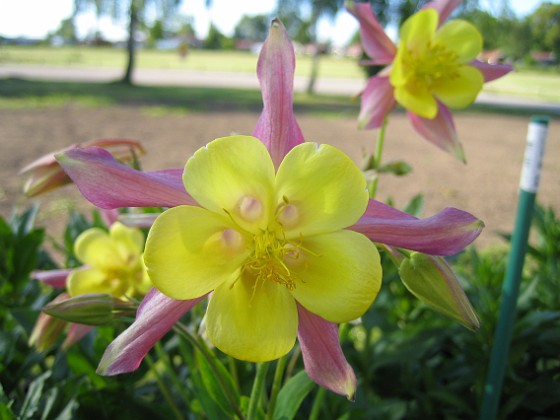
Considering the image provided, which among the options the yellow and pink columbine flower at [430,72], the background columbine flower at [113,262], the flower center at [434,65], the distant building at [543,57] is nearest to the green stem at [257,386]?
the background columbine flower at [113,262]

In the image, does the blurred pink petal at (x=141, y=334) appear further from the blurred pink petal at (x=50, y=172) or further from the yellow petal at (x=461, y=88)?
the yellow petal at (x=461, y=88)

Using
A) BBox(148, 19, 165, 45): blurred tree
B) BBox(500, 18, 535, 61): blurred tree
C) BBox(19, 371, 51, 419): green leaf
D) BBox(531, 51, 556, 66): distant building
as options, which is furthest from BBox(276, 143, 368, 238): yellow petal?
→ BBox(148, 19, 165, 45): blurred tree

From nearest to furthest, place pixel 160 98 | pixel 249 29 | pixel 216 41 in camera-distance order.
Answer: pixel 160 98
pixel 216 41
pixel 249 29

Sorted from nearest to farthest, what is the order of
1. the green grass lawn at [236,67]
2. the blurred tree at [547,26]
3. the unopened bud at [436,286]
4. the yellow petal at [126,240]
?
the unopened bud at [436,286] → the yellow petal at [126,240] → the green grass lawn at [236,67] → the blurred tree at [547,26]

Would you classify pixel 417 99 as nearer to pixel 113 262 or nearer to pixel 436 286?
pixel 436 286

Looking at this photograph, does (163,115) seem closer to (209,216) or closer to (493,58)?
(493,58)

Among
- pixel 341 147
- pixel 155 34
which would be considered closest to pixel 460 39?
pixel 341 147

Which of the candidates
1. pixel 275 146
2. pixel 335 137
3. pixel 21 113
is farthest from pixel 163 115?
pixel 275 146
